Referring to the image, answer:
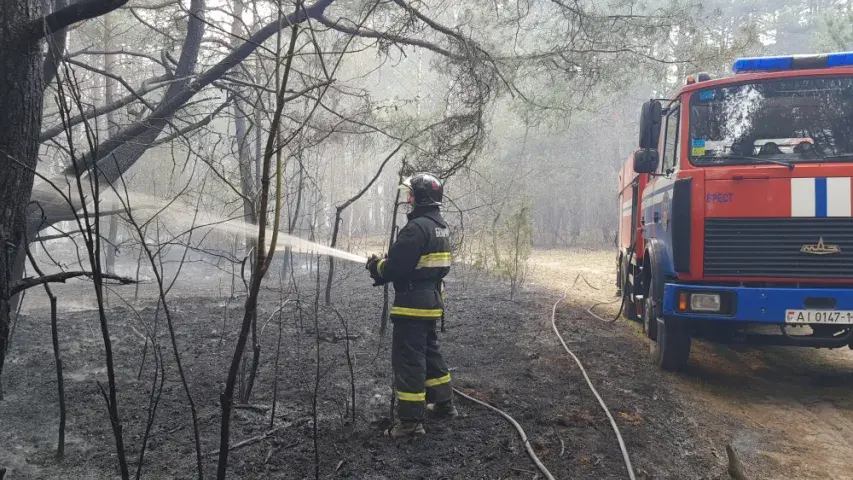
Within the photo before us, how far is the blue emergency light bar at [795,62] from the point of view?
5266 millimetres

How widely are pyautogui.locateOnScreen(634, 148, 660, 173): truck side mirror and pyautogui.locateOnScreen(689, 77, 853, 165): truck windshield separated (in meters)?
0.44

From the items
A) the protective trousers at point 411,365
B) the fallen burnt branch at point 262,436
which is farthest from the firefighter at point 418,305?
the fallen burnt branch at point 262,436

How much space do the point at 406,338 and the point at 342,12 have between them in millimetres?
6818

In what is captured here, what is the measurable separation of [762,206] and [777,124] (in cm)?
84

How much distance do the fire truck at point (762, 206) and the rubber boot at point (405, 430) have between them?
8.47 feet

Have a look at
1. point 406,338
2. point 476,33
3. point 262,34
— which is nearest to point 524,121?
point 476,33

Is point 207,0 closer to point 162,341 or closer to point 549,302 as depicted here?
point 162,341

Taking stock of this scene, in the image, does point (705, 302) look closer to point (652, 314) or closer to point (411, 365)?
point (652, 314)

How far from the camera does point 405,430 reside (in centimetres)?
419

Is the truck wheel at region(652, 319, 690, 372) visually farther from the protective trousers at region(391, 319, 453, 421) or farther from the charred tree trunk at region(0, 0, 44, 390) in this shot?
the charred tree trunk at region(0, 0, 44, 390)

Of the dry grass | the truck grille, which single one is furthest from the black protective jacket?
the dry grass

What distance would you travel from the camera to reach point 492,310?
30.3 feet

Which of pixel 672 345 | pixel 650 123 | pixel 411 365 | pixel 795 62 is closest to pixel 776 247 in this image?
pixel 672 345

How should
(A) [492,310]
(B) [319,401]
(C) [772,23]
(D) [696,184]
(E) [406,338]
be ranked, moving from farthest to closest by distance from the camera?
(C) [772,23]
(A) [492,310]
(D) [696,184]
(B) [319,401]
(E) [406,338]
